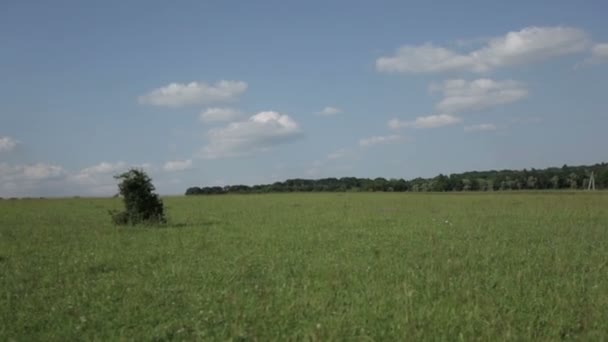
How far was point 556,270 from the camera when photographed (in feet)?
37.6

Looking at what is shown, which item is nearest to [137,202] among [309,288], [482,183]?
[309,288]

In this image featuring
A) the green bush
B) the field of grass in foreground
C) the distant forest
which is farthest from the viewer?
the distant forest

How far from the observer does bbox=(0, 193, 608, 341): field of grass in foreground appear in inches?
294

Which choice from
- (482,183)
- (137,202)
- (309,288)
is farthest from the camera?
(482,183)

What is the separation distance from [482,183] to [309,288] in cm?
9118

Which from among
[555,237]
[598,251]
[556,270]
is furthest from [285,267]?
[555,237]

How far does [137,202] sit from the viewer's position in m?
25.4

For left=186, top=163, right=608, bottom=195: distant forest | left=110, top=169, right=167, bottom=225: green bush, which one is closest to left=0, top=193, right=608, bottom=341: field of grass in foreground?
left=110, top=169, right=167, bottom=225: green bush

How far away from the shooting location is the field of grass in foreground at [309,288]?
7.46 meters

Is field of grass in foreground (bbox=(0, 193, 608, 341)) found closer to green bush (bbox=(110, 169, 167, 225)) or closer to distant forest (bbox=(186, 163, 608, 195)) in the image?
green bush (bbox=(110, 169, 167, 225))

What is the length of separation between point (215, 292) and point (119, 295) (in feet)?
5.37

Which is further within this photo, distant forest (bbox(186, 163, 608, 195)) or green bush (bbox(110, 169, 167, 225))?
distant forest (bbox(186, 163, 608, 195))

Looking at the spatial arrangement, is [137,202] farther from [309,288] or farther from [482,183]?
[482,183]

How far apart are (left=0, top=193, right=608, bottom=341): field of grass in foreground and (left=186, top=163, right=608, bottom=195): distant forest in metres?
80.4
